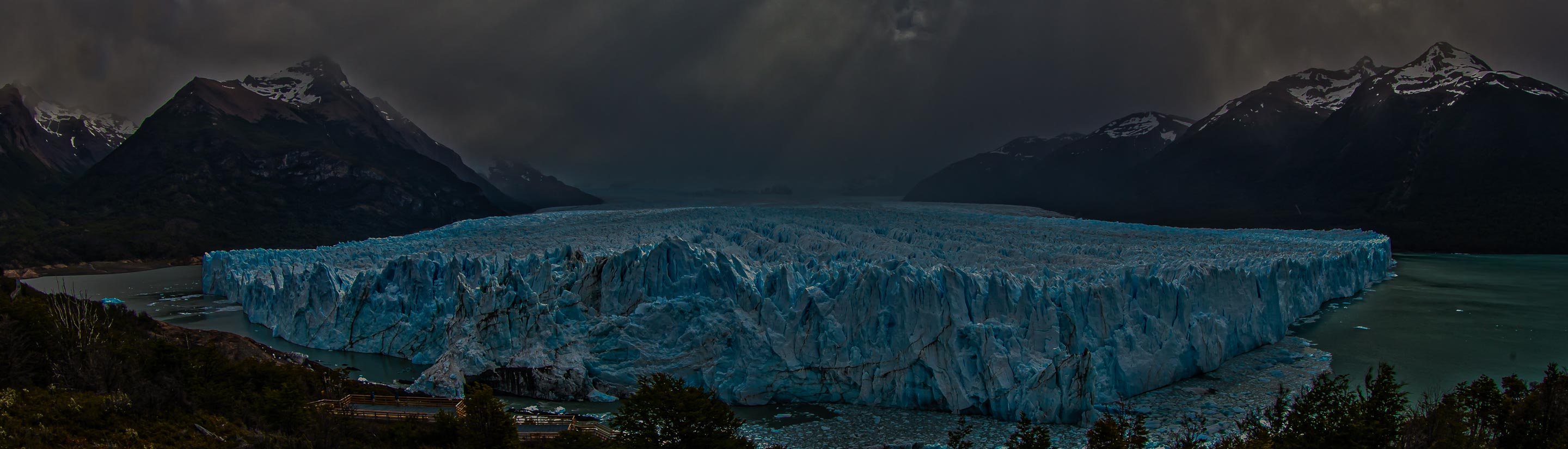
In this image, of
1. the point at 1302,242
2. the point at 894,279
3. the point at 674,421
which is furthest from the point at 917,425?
the point at 1302,242

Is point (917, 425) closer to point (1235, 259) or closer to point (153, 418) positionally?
point (153, 418)

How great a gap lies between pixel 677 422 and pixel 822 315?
24.8 ft

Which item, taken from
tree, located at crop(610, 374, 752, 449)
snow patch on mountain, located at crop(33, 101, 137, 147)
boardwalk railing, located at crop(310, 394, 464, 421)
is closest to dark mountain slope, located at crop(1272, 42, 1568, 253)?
tree, located at crop(610, 374, 752, 449)

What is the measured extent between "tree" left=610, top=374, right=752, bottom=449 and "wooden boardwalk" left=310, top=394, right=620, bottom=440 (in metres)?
1.54

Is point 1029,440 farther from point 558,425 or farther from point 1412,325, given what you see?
point 1412,325

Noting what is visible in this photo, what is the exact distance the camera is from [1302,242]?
1580 inches

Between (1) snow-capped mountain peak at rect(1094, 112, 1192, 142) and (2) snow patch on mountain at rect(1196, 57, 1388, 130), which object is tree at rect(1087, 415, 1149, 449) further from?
(1) snow-capped mountain peak at rect(1094, 112, 1192, 142)

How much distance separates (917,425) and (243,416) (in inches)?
554

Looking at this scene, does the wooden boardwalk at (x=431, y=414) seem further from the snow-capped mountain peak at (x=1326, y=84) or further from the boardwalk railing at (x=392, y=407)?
the snow-capped mountain peak at (x=1326, y=84)

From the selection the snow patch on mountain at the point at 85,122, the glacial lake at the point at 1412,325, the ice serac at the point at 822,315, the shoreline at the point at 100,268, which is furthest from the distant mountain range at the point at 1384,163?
the snow patch on mountain at the point at 85,122

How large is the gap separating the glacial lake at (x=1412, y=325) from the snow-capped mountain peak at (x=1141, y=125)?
11309 cm

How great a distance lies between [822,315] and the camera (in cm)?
2067

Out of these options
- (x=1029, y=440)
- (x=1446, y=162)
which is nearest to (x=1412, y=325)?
(x=1029, y=440)

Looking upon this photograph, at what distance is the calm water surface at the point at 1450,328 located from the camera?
2314cm
